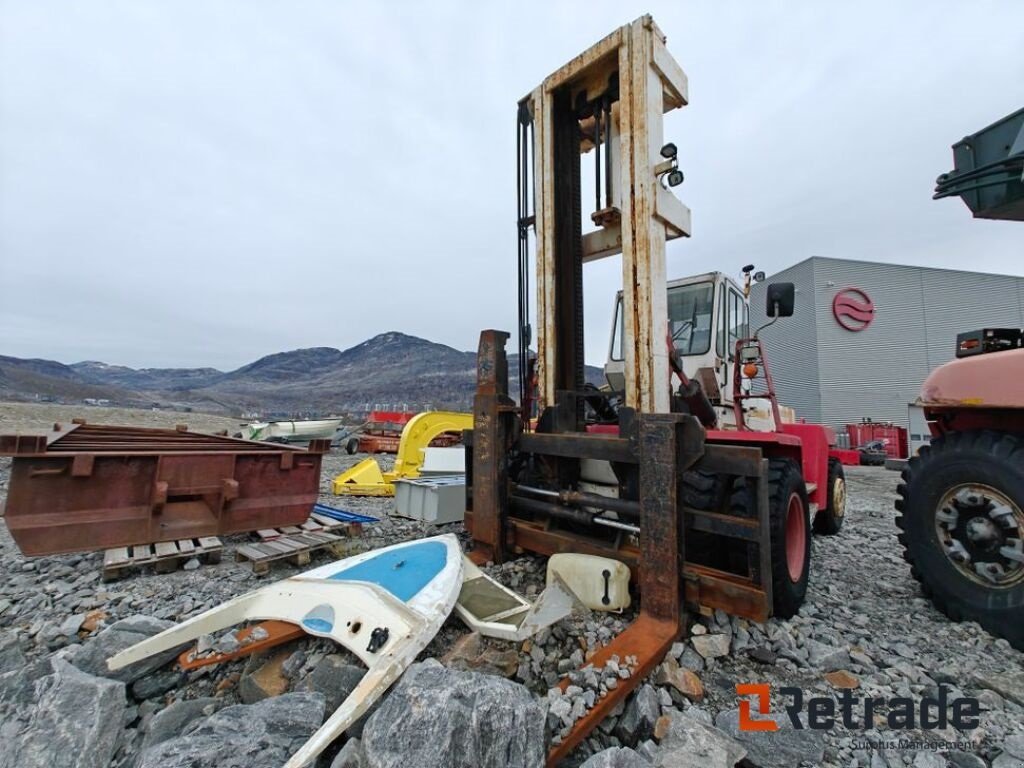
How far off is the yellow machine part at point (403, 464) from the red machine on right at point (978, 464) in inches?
257

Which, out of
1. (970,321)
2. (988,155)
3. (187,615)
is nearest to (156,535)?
(187,615)

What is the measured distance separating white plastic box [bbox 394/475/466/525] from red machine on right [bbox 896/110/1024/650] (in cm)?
368

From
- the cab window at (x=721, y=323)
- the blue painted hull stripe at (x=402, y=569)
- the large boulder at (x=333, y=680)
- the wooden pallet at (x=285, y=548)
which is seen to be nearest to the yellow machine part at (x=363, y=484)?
the wooden pallet at (x=285, y=548)

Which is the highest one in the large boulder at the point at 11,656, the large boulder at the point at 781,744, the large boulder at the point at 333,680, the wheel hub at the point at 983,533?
the wheel hub at the point at 983,533

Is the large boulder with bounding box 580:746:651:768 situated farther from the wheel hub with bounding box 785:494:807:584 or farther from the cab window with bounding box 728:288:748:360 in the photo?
the cab window with bounding box 728:288:748:360

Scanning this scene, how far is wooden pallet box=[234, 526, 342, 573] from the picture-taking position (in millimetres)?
3781

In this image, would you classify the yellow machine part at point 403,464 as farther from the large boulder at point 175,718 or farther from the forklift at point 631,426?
the large boulder at point 175,718

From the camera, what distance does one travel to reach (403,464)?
8.58 meters

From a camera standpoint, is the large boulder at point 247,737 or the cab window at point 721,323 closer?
the large boulder at point 247,737

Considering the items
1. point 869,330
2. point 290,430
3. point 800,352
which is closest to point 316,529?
point 290,430

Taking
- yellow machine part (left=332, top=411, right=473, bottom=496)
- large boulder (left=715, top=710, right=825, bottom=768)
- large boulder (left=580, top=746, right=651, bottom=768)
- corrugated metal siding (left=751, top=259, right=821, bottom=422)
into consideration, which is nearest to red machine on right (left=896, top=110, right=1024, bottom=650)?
large boulder (left=715, top=710, right=825, bottom=768)

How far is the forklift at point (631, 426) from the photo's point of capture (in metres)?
2.63

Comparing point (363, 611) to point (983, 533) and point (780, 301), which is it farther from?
point (983, 533)

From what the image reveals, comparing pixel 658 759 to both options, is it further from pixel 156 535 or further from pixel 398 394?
pixel 398 394
